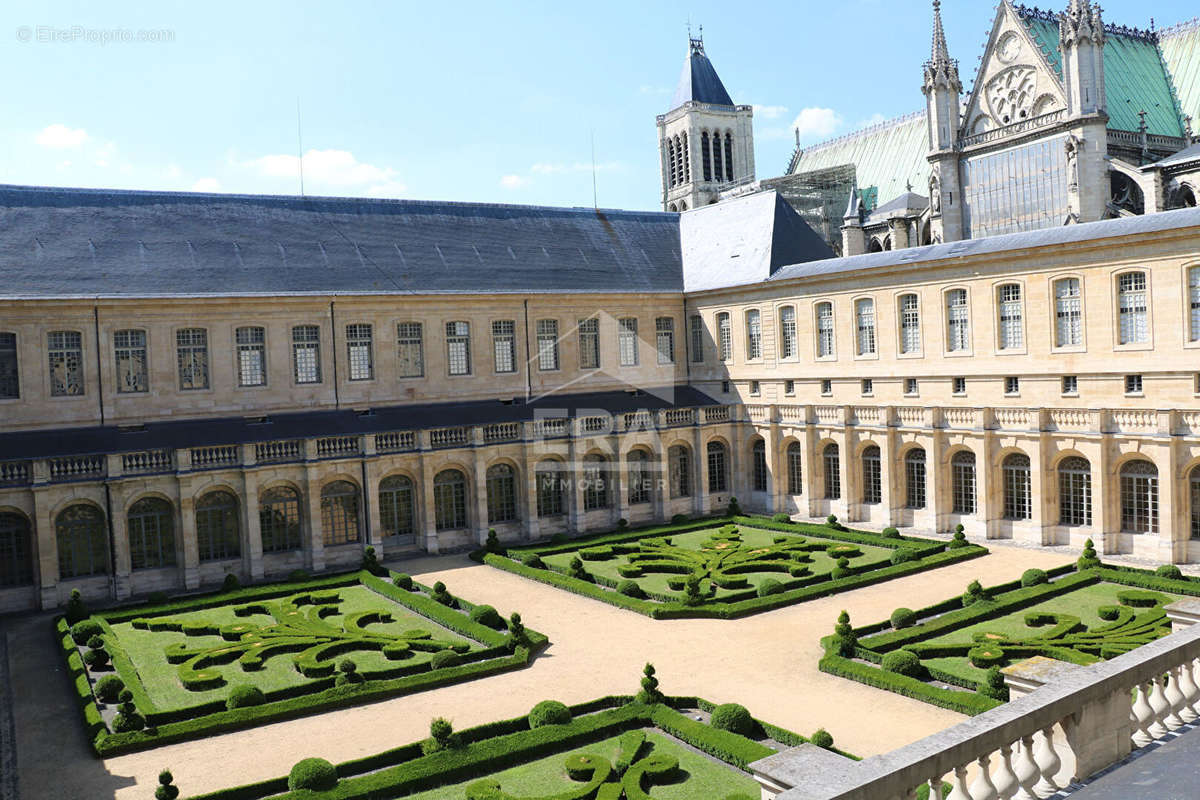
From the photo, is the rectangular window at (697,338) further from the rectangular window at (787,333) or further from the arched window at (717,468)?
the arched window at (717,468)

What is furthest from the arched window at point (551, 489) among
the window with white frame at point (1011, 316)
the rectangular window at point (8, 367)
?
the rectangular window at point (8, 367)

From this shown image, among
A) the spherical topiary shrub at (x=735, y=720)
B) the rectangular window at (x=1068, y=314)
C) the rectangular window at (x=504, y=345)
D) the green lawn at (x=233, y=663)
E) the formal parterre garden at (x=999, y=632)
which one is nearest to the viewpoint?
the spherical topiary shrub at (x=735, y=720)

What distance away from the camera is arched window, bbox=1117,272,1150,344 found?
30.6 m

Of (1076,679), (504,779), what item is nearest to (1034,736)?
(1076,679)

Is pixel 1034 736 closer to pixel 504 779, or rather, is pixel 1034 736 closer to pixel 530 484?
pixel 504 779

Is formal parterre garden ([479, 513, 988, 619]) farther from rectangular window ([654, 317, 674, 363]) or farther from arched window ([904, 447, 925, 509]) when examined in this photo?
rectangular window ([654, 317, 674, 363])

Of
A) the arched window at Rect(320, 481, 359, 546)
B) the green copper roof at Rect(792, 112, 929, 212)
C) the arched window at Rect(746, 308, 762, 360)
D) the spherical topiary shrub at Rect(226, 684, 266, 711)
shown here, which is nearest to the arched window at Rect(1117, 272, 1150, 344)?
the arched window at Rect(746, 308, 762, 360)

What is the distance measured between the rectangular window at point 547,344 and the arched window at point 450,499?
7.84 m

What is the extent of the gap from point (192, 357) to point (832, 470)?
25.3 m

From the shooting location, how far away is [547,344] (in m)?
43.5

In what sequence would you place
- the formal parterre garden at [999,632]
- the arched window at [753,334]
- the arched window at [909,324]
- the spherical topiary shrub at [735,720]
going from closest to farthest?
the spherical topiary shrub at [735,720] < the formal parterre garden at [999,632] < the arched window at [909,324] < the arched window at [753,334]

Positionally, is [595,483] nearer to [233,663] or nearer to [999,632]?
[233,663]

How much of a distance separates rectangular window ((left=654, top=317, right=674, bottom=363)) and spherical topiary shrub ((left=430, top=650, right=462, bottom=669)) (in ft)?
85.3

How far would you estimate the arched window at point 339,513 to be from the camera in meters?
35.0
